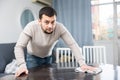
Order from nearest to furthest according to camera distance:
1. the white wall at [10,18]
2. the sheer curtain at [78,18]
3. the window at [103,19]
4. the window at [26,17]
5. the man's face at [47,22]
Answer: the man's face at [47,22], the white wall at [10,18], the window at [26,17], the sheer curtain at [78,18], the window at [103,19]

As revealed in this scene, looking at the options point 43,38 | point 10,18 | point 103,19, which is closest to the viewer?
point 43,38

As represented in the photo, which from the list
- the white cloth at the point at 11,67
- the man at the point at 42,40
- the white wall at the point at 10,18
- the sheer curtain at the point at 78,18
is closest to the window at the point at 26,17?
the white wall at the point at 10,18

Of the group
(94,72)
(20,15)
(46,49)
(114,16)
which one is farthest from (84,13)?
(94,72)

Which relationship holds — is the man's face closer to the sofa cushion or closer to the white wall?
the sofa cushion

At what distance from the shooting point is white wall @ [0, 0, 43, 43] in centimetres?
338

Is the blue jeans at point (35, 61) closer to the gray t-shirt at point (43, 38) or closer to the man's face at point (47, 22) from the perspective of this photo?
the gray t-shirt at point (43, 38)

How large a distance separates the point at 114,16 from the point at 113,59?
1.00 m

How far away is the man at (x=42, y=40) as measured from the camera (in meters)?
1.79

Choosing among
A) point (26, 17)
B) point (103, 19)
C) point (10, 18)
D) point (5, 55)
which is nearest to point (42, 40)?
point (5, 55)

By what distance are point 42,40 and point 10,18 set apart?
1671mm

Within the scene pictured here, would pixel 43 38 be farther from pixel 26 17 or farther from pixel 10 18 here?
pixel 26 17

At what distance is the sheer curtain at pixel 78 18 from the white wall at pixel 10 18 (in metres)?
1.12

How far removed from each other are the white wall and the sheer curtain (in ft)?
3.68

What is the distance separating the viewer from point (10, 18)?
3.54 metres
